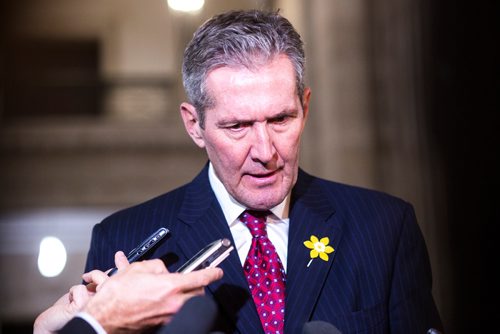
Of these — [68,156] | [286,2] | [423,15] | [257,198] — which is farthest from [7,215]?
[257,198]

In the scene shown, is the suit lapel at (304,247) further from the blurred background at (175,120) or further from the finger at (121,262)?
the blurred background at (175,120)

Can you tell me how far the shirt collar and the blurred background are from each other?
5.47ft

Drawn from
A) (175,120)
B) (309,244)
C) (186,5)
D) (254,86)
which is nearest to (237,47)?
(254,86)

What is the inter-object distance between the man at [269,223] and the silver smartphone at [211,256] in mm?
259

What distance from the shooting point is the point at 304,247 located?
61.8 inches

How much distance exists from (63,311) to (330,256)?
0.56 meters

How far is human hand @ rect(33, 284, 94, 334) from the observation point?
51.3 inches

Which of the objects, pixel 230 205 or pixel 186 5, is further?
pixel 186 5

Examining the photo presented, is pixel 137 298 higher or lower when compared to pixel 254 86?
lower

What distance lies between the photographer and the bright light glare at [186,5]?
6527mm

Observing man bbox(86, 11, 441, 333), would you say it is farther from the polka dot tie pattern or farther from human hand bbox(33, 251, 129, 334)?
human hand bbox(33, 251, 129, 334)

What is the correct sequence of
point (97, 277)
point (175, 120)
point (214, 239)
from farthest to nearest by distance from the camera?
point (175, 120) < point (214, 239) < point (97, 277)

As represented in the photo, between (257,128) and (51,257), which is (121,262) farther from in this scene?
(51,257)

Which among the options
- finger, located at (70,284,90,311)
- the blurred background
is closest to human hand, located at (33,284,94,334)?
finger, located at (70,284,90,311)
